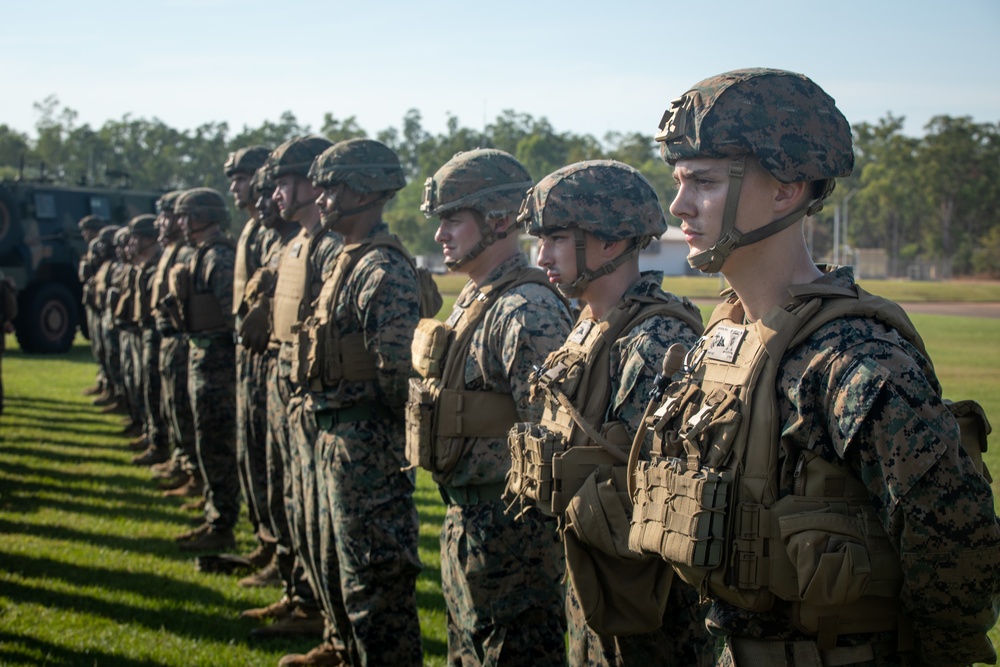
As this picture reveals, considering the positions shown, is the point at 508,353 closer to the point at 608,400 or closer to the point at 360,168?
the point at 608,400

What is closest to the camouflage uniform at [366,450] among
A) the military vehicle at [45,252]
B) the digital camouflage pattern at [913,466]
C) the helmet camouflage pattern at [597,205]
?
the helmet camouflage pattern at [597,205]

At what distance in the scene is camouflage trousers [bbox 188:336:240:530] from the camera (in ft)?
28.9

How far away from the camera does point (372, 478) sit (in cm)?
533

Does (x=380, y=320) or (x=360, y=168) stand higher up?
(x=360, y=168)

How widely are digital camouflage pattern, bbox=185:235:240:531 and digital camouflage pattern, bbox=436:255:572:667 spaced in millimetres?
4865

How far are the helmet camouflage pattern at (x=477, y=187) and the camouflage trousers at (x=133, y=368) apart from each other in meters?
9.29

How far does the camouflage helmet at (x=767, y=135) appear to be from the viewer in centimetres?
264

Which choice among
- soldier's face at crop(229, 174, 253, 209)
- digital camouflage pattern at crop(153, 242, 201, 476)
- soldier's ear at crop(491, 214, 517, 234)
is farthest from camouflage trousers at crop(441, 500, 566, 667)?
digital camouflage pattern at crop(153, 242, 201, 476)

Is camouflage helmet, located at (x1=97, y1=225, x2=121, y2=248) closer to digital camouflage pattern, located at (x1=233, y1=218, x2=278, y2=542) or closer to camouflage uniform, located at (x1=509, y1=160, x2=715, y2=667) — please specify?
digital camouflage pattern, located at (x1=233, y1=218, x2=278, y2=542)

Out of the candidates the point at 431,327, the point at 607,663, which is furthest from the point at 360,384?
the point at 607,663

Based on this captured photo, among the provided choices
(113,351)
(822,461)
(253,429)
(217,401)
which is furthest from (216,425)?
(113,351)

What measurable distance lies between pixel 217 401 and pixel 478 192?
4914 mm

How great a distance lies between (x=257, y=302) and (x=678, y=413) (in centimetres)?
514

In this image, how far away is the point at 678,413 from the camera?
9.06 ft
